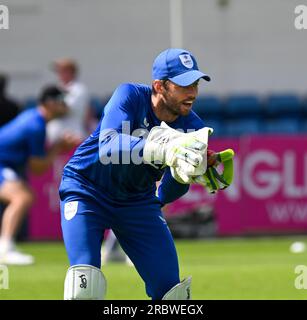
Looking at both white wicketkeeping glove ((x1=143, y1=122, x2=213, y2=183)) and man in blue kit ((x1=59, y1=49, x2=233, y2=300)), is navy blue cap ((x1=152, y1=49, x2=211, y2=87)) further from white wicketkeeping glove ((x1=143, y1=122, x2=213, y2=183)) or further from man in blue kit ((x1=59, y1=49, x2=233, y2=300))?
white wicketkeeping glove ((x1=143, y1=122, x2=213, y2=183))

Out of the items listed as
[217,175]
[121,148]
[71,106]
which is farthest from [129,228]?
[71,106]

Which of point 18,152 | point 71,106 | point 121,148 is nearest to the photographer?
point 121,148

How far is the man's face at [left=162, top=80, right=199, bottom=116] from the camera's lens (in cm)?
844

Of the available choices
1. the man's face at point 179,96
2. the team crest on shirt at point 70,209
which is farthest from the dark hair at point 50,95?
the man's face at point 179,96

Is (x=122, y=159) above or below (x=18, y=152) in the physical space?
below

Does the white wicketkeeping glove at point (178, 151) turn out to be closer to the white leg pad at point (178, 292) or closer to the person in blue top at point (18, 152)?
the white leg pad at point (178, 292)

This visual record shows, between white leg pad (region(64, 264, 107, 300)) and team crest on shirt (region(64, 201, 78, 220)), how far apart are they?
48 centimetres

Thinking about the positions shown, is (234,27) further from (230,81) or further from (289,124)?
(289,124)

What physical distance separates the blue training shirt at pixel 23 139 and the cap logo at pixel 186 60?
720cm

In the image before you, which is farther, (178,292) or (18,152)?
(18,152)

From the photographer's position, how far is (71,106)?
17.8 metres

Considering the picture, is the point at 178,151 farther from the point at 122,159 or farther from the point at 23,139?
the point at 23,139

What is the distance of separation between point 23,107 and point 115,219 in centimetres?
1426

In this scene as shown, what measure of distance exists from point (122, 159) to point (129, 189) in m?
0.61
